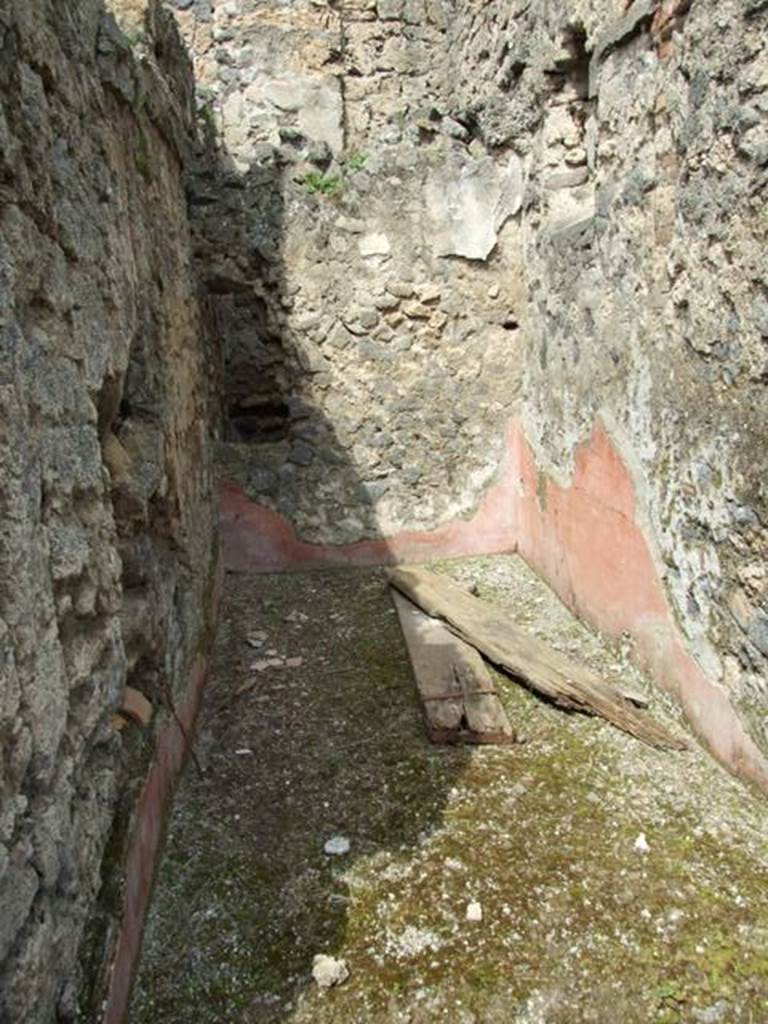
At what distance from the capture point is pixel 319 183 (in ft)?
14.6

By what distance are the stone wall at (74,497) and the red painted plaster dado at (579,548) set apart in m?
1.66

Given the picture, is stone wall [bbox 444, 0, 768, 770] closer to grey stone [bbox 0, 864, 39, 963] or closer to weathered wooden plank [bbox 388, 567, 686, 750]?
weathered wooden plank [bbox 388, 567, 686, 750]

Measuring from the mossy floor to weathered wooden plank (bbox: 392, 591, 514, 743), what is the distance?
0.28ft

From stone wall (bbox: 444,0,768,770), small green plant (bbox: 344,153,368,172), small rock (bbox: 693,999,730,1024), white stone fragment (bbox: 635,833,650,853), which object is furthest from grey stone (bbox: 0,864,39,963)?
small green plant (bbox: 344,153,368,172)

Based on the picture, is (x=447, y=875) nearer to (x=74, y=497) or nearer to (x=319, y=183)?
(x=74, y=497)

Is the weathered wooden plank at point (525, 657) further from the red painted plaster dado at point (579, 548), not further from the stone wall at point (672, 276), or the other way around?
the stone wall at point (672, 276)

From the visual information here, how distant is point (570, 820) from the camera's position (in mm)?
2488

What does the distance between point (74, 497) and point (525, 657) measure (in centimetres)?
227

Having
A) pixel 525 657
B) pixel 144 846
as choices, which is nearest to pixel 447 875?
pixel 144 846

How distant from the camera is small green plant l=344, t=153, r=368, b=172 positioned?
4475 millimetres

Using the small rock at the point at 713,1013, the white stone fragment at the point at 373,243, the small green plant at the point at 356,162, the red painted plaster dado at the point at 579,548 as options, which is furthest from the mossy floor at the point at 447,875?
the small green plant at the point at 356,162

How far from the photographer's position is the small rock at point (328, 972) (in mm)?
1920

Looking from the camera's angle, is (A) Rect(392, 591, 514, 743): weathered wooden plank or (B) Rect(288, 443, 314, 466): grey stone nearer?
(A) Rect(392, 591, 514, 743): weathered wooden plank

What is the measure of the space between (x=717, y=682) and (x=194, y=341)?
2849mm
